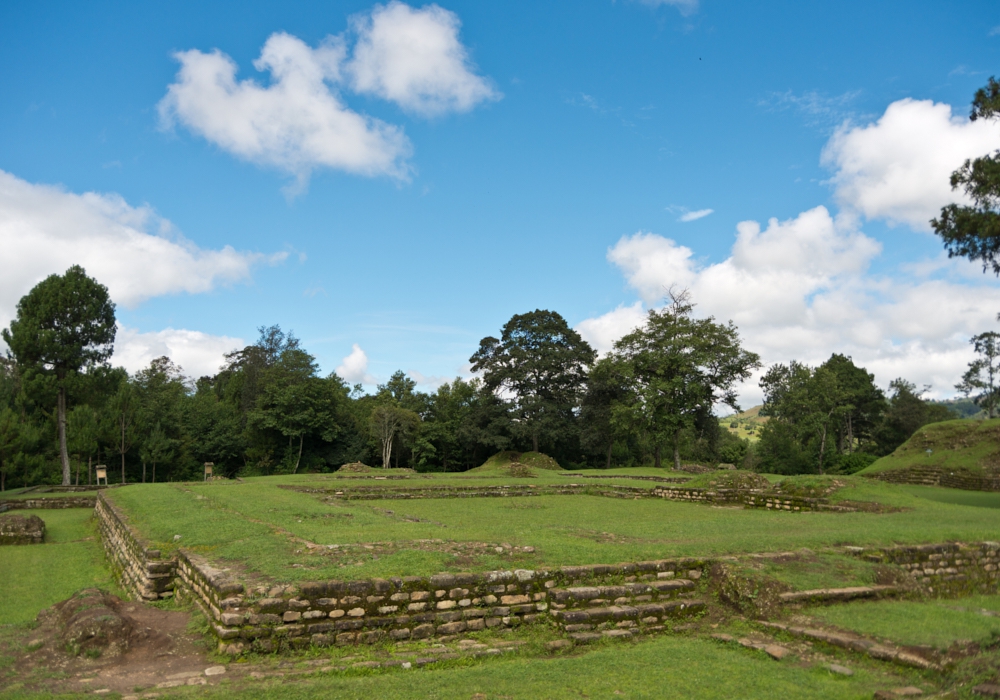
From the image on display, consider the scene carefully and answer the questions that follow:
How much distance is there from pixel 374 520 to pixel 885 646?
8.60 m

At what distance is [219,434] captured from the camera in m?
41.9

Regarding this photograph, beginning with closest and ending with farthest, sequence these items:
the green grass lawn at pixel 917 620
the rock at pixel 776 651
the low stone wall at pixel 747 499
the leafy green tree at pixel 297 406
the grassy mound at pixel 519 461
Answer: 1. the rock at pixel 776 651
2. the green grass lawn at pixel 917 620
3. the low stone wall at pixel 747 499
4. the grassy mound at pixel 519 461
5. the leafy green tree at pixel 297 406

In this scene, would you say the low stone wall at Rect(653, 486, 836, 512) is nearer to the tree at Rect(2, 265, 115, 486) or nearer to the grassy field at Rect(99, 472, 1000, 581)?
the grassy field at Rect(99, 472, 1000, 581)

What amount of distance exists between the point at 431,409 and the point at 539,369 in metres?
11.5

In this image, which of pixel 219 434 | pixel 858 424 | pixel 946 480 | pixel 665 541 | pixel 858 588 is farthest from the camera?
pixel 858 424

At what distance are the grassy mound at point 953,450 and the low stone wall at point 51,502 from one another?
117 ft

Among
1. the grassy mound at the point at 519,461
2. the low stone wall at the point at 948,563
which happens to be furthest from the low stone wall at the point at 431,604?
the grassy mound at the point at 519,461

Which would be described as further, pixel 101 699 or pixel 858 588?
pixel 858 588

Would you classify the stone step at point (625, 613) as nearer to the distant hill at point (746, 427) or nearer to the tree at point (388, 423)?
the tree at point (388, 423)

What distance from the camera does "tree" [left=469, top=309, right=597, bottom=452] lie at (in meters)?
41.8

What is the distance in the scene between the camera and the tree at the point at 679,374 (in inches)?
1298

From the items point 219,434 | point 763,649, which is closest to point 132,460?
point 219,434

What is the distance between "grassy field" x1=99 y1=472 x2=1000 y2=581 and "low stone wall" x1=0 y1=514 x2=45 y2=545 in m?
1.77

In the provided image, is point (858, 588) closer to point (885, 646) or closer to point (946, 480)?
point (885, 646)
